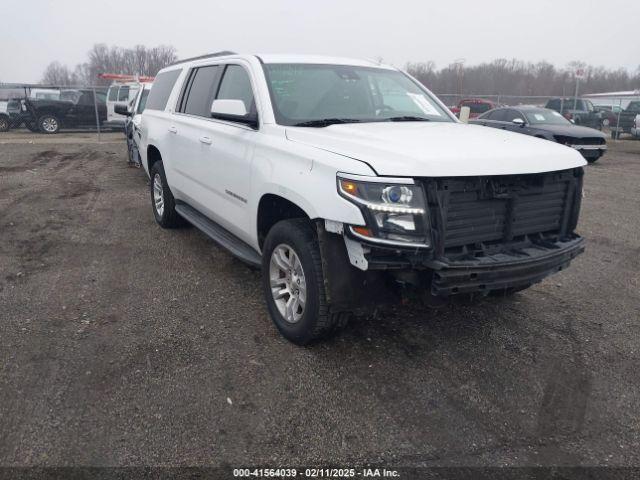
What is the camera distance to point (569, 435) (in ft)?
9.24

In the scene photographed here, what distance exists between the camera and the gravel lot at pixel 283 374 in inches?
106

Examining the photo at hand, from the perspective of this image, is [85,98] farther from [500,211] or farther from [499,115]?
[500,211]

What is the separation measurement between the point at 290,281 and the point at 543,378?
1744 mm

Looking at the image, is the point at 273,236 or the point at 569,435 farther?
the point at 273,236

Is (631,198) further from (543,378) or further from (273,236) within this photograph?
(273,236)

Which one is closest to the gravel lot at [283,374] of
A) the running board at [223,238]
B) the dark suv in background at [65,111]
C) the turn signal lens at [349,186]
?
the running board at [223,238]

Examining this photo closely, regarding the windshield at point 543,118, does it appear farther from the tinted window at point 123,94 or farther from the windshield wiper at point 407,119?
the tinted window at point 123,94

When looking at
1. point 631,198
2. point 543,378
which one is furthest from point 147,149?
point 631,198

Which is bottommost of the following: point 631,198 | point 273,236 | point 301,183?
point 631,198

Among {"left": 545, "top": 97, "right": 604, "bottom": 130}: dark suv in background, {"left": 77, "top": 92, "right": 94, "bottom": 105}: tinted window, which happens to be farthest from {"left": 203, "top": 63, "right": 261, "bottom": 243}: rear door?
{"left": 545, "top": 97, "right": 604, "bottom": 130}: dark suv in background

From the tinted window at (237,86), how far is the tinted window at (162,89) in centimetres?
163

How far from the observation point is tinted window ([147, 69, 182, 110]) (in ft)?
20.7

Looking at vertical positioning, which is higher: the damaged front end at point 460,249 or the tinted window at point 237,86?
the tinted window at point 237,86

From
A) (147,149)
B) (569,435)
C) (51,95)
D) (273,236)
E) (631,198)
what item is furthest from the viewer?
(51,95)
